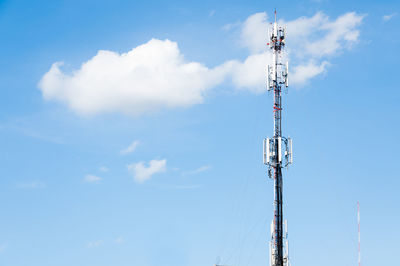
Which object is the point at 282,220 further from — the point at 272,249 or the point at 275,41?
the point at 275,41

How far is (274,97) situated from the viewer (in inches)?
3634

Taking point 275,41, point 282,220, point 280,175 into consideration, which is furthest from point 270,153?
point 275,41

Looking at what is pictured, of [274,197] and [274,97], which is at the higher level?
[274,97]

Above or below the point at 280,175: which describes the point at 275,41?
above

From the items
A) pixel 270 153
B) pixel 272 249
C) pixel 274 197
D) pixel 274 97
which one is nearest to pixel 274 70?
pixel 274 97

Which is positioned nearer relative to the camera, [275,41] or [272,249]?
[272,249]

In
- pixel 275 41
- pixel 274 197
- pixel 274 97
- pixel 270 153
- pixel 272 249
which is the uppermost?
pixel 275 41

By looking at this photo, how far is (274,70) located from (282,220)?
21895 millimetres

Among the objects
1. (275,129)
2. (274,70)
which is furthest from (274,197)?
(274,70)

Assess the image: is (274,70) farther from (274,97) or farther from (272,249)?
(272,249)

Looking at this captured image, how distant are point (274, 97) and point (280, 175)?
11.6 metres

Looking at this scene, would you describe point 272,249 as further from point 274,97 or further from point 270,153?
point 274,97

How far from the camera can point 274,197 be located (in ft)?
292

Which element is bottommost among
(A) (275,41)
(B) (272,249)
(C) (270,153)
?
(B) (272,249)
